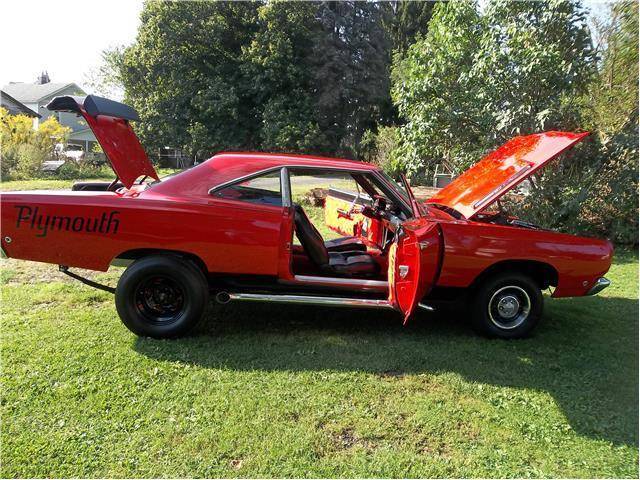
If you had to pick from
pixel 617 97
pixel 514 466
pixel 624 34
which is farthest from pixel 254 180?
pixel 617 97

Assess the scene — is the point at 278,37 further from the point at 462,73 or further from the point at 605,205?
the point at 605,205

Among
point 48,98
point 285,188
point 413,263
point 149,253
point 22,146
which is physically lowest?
→ point 149,253

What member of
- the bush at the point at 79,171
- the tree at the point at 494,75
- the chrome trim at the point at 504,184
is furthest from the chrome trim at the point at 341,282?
the bush at the point at 79,171

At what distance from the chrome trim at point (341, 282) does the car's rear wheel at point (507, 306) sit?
0.90 m

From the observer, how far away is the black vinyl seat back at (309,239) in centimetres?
420

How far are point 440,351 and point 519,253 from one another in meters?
1.13

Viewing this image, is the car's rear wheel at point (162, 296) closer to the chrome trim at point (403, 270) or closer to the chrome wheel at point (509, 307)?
the chrome trim at point (403, 270)

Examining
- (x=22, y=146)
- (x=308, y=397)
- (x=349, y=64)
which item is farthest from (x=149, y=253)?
(x=349, y=64)

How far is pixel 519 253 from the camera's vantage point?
13.2ft

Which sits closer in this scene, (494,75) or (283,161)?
(283,161)

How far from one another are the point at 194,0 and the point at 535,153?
2843 centimetres

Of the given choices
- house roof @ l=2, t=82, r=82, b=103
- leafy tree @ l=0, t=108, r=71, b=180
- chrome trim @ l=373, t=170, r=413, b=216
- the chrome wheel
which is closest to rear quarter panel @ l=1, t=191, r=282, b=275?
chrome trim @ l=373, t=170, r=413, b=216

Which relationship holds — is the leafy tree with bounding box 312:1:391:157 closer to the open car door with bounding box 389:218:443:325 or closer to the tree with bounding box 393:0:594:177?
the tree with bounding box 393:0:594:177

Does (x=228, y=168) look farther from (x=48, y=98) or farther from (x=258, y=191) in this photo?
(x=48, y=98)
